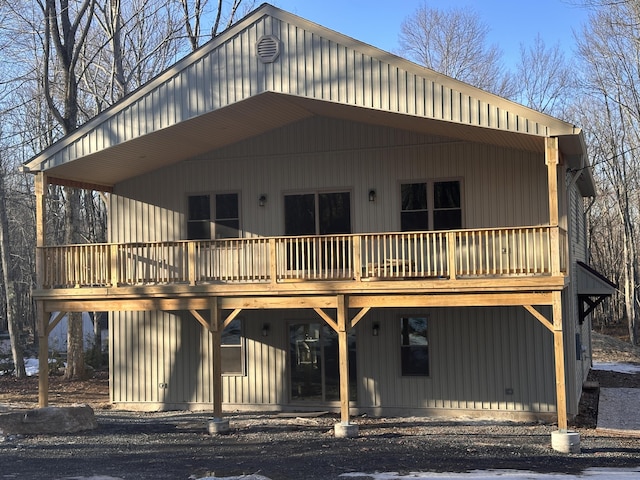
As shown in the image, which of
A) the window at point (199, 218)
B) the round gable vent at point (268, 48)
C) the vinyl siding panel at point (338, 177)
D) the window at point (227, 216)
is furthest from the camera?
the window at point (199, 218)

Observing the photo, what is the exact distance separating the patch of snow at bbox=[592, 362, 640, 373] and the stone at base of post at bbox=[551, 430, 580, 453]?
13.5m

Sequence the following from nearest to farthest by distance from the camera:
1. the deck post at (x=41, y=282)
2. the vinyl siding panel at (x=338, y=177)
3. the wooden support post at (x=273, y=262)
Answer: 1. the wooden support post at (x=273, y=262)
2. the deck post at (x=41, y=282)
3. the vinyl siding panel at (x=338, y=177)

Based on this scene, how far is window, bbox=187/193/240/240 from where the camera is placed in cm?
1644

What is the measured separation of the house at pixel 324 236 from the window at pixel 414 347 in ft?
0.14

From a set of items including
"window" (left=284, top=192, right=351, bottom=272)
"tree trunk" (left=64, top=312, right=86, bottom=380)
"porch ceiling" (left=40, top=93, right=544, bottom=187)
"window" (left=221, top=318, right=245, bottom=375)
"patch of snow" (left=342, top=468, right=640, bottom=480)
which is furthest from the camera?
"tree trunk" (left=64, top=312, right=86, bottom=380)

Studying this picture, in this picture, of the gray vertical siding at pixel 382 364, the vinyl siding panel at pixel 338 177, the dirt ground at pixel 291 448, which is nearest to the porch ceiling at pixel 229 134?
the vinyl siding panel at pixel 338 177

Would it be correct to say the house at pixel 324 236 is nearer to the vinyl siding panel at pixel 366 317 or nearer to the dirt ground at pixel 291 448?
the vinyl siding panel at pixel 366 317

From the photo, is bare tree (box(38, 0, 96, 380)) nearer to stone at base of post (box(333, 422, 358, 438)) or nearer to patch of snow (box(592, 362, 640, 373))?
stone at base of post (box(333, 422, 358, 438))

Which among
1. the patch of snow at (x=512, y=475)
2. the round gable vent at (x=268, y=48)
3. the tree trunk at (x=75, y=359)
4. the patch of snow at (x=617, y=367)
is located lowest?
the patch of snow at (x=617, y=367)

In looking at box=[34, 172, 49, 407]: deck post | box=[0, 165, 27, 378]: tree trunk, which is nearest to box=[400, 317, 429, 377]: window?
box=[34, 172, 49, 407]: deck post

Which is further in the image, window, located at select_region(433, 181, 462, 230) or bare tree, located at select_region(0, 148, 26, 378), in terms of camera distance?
bare tree, located at select_region(0, 148, 26, 378)

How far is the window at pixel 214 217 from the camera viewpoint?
16.4 m

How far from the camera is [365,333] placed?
15594mm

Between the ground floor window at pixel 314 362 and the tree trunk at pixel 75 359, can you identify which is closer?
the ground floor window at pixel 314 362
